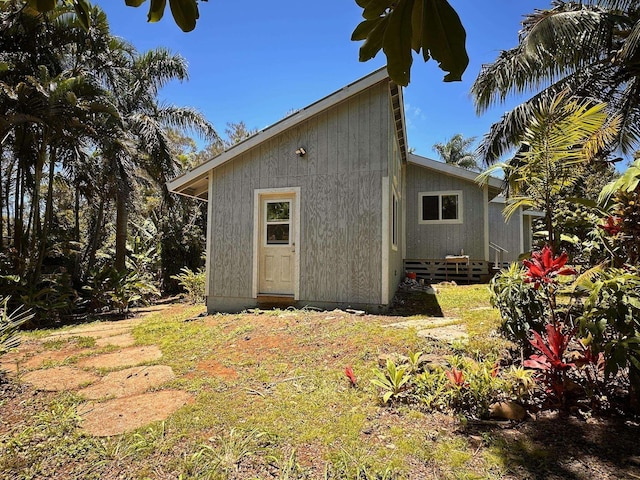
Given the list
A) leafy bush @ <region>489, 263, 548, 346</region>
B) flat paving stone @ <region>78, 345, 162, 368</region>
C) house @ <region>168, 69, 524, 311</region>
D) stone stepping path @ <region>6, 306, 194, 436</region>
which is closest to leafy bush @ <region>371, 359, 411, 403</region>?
leafy bush @ <region>489, 263, 548, 346</region>

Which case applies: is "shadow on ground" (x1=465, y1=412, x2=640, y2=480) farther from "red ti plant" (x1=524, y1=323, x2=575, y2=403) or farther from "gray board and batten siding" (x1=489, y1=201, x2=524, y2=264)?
"gray board and batten siding" (x1=489, y1=201, x2=524, y2=264)

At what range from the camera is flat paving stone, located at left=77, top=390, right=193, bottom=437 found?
2.64 m

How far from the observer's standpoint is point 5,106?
7.49 metres

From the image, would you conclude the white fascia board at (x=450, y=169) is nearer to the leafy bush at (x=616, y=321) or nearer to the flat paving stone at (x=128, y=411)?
the leafy bush at (x=616, y=321)

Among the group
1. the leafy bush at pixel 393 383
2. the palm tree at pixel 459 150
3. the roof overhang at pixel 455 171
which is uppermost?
the palm tree at pixel 459 150

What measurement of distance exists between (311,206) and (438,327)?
3468 mm

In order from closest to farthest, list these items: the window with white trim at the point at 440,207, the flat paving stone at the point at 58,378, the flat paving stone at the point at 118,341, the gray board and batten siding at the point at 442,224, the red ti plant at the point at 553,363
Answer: the red ti plant at the point at 553,363, the flat paving stone at the point at 58,378, the flat paving stone at the point at 118,341, the gray board and batten siding at the point at 442,224, the window with white trim at the point at 440,207

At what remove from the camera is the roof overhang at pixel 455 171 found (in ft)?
33.2

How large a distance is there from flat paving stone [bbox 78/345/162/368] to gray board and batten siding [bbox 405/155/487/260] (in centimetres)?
868

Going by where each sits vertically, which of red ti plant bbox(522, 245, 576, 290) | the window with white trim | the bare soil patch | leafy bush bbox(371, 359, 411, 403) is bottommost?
the bare soil patch

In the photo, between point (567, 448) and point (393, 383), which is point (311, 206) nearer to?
point (393, 383)

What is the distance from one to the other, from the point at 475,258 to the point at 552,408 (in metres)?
8.54

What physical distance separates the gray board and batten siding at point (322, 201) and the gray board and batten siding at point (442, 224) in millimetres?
4753

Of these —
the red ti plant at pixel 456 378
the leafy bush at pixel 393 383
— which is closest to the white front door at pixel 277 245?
the leafy bush at pixel 393 383
